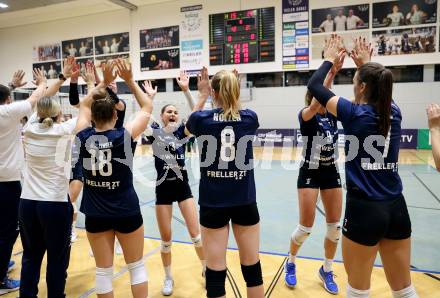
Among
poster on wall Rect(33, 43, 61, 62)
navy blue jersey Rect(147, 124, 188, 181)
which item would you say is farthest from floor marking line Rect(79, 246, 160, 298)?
poster on wall Rect(33, 43, 61, 62)

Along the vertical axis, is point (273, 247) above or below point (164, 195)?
below

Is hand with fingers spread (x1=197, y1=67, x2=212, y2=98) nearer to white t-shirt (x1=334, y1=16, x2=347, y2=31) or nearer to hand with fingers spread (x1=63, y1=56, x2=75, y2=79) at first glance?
hand with fingers spread (x1=63, y1=56, x2=75, y2=79)

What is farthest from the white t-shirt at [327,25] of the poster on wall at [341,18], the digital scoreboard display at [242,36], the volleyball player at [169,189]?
the volleyball player at [169,189]

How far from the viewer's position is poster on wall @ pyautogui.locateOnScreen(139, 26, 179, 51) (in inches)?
659

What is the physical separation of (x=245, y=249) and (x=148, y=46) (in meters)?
16.2

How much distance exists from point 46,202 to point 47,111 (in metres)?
0.74

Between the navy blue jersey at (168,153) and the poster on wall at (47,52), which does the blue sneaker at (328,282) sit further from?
the poster on wall at (47,52)

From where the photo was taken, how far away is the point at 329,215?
140 inches

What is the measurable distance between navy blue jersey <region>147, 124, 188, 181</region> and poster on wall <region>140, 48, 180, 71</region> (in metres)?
13.6

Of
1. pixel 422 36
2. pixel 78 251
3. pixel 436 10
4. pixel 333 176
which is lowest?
pixel 78 251

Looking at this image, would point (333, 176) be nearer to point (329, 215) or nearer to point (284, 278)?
point (329, 215)

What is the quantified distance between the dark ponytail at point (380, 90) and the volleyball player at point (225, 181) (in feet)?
2.57

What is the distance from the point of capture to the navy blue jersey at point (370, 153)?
2.20 meters

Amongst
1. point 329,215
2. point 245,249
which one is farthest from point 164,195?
point 329,215
